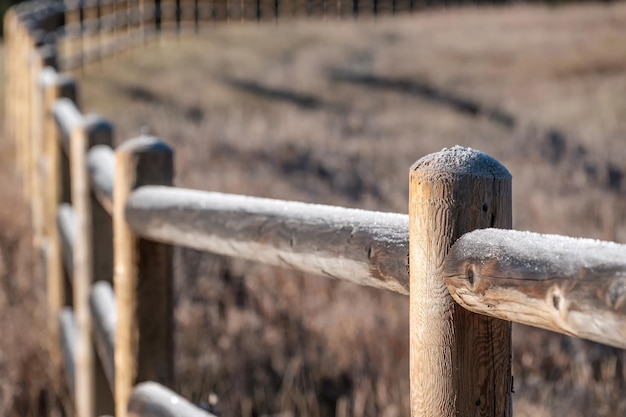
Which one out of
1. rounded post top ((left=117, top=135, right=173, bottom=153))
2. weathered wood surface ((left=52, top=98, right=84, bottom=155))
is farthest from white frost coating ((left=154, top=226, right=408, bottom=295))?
weathered wood surface ((left=52, top=98, right=84, bottom=155))

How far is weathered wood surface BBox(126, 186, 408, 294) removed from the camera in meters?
1.36

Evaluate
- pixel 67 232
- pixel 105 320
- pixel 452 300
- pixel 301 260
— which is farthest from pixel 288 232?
pixel 67 232

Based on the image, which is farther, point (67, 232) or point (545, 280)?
point (67, 232)

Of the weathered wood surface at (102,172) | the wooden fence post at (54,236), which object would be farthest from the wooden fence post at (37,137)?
the weathered wood surface at (102,172)

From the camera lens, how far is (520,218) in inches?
251

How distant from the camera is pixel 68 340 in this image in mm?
3590

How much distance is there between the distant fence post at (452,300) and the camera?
1.20 metres

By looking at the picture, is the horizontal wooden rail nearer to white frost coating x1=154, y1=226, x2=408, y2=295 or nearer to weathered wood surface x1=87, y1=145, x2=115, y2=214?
weathered wood surface x1=87, y1=145, x2=115, y2=214

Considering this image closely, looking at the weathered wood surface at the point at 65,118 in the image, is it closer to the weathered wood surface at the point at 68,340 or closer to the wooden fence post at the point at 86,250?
the wooden fence post at the point at 86,250

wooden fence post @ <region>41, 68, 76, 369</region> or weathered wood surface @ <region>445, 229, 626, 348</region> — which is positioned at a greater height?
weathered wood surface @ <region>445, 229, 626, 348</region>

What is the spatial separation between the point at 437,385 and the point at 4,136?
1065 centimetres

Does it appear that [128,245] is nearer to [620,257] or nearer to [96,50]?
[620,257]

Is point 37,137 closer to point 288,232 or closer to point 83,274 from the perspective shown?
point 83,274

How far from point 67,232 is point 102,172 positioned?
1120mm
